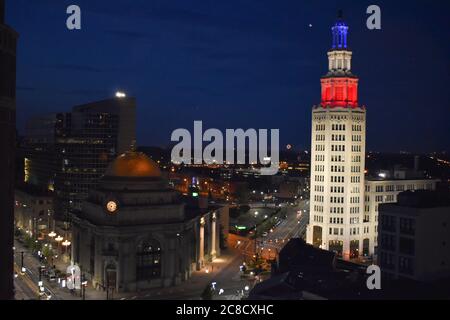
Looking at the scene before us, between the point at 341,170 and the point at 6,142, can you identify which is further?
the point at 341,170

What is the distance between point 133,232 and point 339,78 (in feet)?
150

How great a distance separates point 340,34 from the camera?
95.8m

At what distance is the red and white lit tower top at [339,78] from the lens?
94188 mm

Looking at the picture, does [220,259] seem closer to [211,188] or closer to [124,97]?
[124,97]

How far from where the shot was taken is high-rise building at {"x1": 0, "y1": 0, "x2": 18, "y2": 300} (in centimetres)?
5144

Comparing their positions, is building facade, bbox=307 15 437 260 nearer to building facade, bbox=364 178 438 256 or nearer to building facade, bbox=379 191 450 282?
building facade, bbox=364 178 438 256

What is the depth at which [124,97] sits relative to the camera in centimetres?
14162

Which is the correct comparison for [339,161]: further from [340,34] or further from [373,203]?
Result: [340,34]

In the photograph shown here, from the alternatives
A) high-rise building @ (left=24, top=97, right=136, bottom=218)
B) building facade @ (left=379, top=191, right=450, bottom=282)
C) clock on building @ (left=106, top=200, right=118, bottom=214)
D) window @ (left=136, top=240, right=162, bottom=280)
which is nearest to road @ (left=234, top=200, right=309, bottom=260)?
window @ (left=136, top=240, right=162, bottom=280)

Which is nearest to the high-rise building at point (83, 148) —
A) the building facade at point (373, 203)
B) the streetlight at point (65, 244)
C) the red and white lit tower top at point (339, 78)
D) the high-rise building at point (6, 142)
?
the streetlight at point (65, 244)

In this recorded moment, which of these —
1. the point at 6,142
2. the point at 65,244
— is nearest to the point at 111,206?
the point at 6,142

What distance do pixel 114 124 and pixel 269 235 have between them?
1742 inches

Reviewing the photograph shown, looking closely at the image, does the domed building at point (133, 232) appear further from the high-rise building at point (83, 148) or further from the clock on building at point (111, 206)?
the high-rise building at point (83, 148)

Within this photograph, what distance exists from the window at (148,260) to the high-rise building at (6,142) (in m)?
18.8
